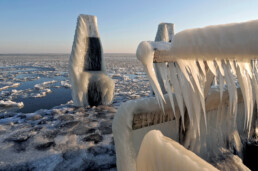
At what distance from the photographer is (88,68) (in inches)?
164

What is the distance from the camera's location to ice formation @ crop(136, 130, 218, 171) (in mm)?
468

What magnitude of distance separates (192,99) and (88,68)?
12.2 ft

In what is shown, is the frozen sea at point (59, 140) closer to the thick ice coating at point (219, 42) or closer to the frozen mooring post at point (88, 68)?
the frozen mooring post at point (88, 68)

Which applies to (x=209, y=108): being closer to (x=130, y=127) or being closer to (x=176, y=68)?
(x=130, y=127)

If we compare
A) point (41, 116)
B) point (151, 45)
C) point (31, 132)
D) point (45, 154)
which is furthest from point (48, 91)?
point (151, 45)

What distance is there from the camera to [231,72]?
50 cm

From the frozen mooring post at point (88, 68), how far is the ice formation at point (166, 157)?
139 inches

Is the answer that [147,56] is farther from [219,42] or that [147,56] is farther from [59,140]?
[59,140]

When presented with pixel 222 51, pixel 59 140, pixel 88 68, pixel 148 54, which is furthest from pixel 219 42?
pixel 88 68

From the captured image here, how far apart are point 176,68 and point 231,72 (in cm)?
22

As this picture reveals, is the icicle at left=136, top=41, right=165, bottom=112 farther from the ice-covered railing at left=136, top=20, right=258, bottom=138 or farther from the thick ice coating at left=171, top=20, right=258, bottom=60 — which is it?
the thick ice coating at left=171, top=20, right=258, bottom=60

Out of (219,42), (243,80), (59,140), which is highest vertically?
(219,42)

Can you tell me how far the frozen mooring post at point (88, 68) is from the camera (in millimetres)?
3914

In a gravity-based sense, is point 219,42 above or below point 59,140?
above
